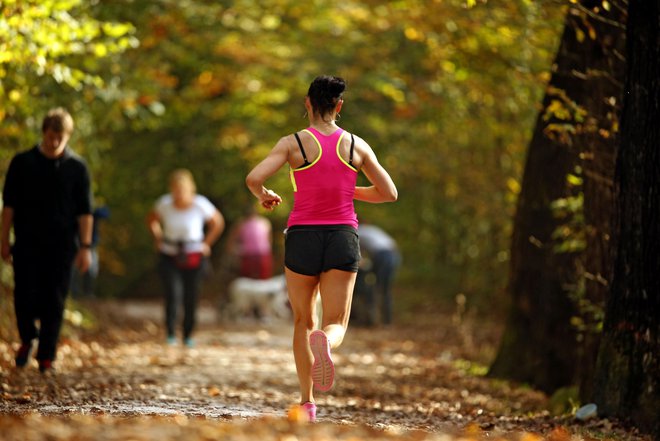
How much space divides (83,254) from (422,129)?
13.6 metres

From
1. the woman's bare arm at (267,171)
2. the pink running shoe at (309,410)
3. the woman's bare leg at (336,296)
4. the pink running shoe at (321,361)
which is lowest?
the pink running shoe at (309,410)

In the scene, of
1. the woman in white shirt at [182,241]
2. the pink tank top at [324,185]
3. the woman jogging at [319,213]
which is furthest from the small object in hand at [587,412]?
the woman in white shirt at [182,241]

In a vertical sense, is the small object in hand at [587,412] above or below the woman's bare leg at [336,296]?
below

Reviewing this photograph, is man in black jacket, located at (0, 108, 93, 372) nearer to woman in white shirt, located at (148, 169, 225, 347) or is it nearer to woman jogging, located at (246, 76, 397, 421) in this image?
woman jogging, located at (246, 76, 397, 421)

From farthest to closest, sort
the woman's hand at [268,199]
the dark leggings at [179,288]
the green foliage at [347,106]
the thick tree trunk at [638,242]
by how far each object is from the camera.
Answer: the dark leggings at [179,288] < the green foliage at [347,106] < the thick tree trunk at [638,242] < the woman's hand at [268,199]

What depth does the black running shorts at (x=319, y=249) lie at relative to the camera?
25.1 feet

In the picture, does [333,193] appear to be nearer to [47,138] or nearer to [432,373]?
[47,138]

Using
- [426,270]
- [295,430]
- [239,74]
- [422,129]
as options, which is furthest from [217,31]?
[295,430]

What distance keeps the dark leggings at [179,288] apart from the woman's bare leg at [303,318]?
7725mm

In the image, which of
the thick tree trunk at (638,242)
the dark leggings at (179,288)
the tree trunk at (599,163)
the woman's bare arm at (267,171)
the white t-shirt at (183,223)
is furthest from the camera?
the dark leggings at (179,288)

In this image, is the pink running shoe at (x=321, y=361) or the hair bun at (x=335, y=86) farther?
the hair bun at (x=335, y=86)

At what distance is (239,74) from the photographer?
2366 cm

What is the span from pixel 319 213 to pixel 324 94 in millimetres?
740

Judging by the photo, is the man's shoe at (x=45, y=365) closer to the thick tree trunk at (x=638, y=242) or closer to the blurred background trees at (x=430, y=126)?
the blurred background trees at (x=430, y=126)
